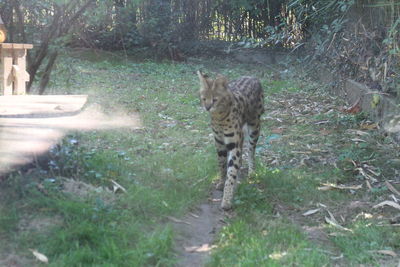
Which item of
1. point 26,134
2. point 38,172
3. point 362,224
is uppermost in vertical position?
point 26,134

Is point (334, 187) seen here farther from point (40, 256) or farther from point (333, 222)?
point (40, 256)

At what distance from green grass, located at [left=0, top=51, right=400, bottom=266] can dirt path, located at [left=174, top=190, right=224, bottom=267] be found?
0.28 feet

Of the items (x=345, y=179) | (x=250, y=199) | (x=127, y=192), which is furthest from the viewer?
(x=345, y=179)

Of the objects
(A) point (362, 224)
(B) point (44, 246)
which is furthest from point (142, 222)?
(A) point (362, 224)

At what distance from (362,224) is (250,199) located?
1206 millimetres

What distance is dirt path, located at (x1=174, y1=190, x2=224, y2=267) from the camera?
443 cm

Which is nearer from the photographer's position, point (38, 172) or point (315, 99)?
point (38, 172)

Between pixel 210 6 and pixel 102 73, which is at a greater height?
pixel 210 6

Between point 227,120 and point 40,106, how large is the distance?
1931mm

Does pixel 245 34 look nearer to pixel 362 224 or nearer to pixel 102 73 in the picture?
pixel 102 73

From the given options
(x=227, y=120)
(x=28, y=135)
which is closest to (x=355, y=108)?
(x=227, y=120)

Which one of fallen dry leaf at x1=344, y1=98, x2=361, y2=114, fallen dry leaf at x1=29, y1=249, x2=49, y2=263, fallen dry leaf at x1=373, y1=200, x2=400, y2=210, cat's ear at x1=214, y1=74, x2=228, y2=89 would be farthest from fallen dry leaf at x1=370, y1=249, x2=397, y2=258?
fallen dry leaf at x1=344, y1=98, x2=361, y2=114

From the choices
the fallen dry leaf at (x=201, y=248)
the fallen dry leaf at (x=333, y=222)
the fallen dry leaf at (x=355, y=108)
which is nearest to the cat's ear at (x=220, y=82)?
the fallen dry leaf at (x=333, y=222)

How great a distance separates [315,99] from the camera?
11.4 metres
